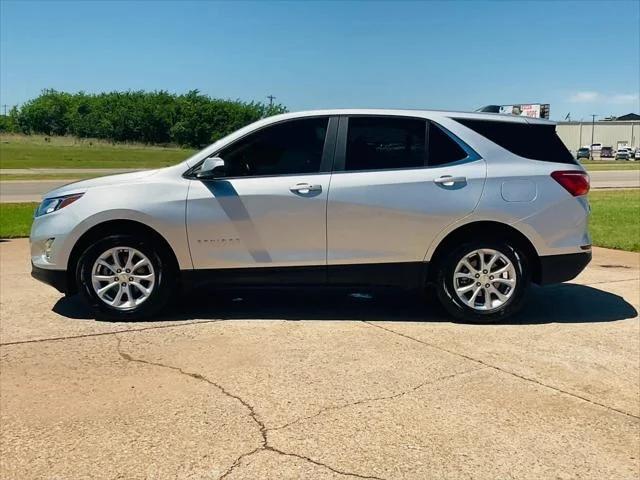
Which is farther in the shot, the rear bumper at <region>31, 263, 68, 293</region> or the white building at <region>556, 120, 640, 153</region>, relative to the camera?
the white building at <region>556, 120, 640, 153</region>

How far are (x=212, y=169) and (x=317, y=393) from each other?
225 centimetres

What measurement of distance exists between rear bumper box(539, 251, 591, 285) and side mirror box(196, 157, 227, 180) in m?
2.90

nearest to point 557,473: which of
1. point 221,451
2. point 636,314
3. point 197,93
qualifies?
point 221,451

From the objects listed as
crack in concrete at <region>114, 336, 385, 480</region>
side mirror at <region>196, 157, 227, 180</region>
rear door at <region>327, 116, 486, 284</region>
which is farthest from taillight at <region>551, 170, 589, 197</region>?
crack in concrete at <region>114, 336, 385, 480</region>

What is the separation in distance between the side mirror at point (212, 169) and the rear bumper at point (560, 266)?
2.90 m

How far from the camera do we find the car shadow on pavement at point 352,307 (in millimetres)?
5809

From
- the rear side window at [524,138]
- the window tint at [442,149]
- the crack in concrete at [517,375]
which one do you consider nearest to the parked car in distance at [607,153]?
the rear side window at [524,138]

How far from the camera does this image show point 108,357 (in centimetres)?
464

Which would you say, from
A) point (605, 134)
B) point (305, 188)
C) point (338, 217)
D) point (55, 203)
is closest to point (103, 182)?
point (55, 203)

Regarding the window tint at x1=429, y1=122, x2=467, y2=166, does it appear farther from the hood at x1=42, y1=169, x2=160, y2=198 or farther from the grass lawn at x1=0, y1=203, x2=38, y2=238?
the grass lawn at x1=0, y1=203, x2=38, y2=238

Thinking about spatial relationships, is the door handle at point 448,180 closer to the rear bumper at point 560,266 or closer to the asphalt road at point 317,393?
the rear bumper at point 560,266

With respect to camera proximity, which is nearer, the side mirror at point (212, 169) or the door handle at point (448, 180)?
the side mirror at point (212, 169)

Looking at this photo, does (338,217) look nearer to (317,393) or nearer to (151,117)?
(317,393)

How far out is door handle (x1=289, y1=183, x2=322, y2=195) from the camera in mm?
5438
